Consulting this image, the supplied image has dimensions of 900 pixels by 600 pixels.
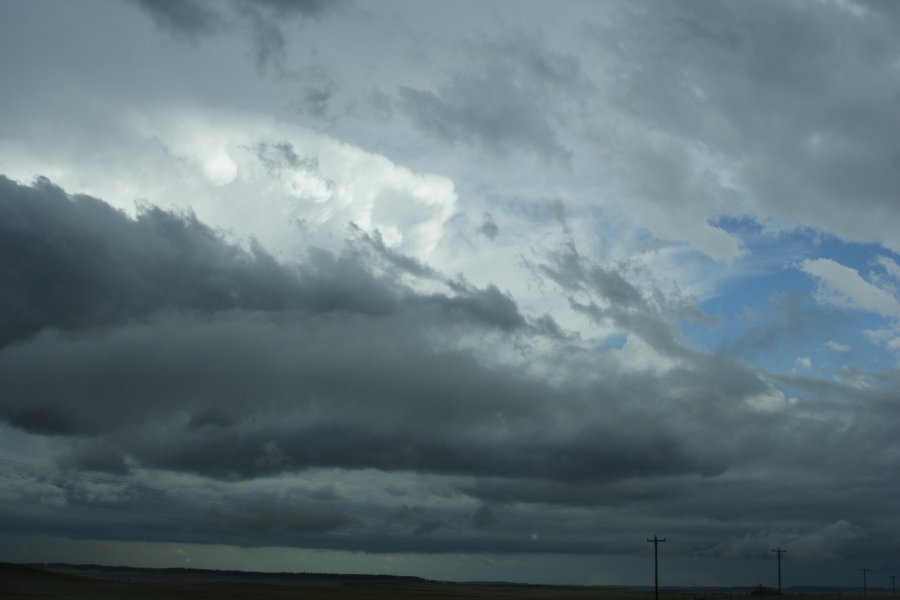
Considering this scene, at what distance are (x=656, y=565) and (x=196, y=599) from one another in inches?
3885

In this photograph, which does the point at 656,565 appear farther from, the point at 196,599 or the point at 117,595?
the point at 117,595

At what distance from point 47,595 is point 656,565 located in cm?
12673

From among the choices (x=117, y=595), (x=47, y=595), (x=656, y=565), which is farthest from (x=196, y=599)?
(x=656, y=565)

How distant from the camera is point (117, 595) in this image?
19650 centimetres

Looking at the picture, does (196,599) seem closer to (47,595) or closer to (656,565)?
(47,595)

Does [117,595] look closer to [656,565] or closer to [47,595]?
[47,595]

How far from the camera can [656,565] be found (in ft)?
634

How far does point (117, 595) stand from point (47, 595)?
46.5 feet

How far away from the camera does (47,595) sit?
189m

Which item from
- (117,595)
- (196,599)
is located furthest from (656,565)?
(117,595)

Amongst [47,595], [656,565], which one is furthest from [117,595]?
[656,565]

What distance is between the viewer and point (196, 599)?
197m

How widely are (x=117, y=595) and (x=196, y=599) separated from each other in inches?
660
